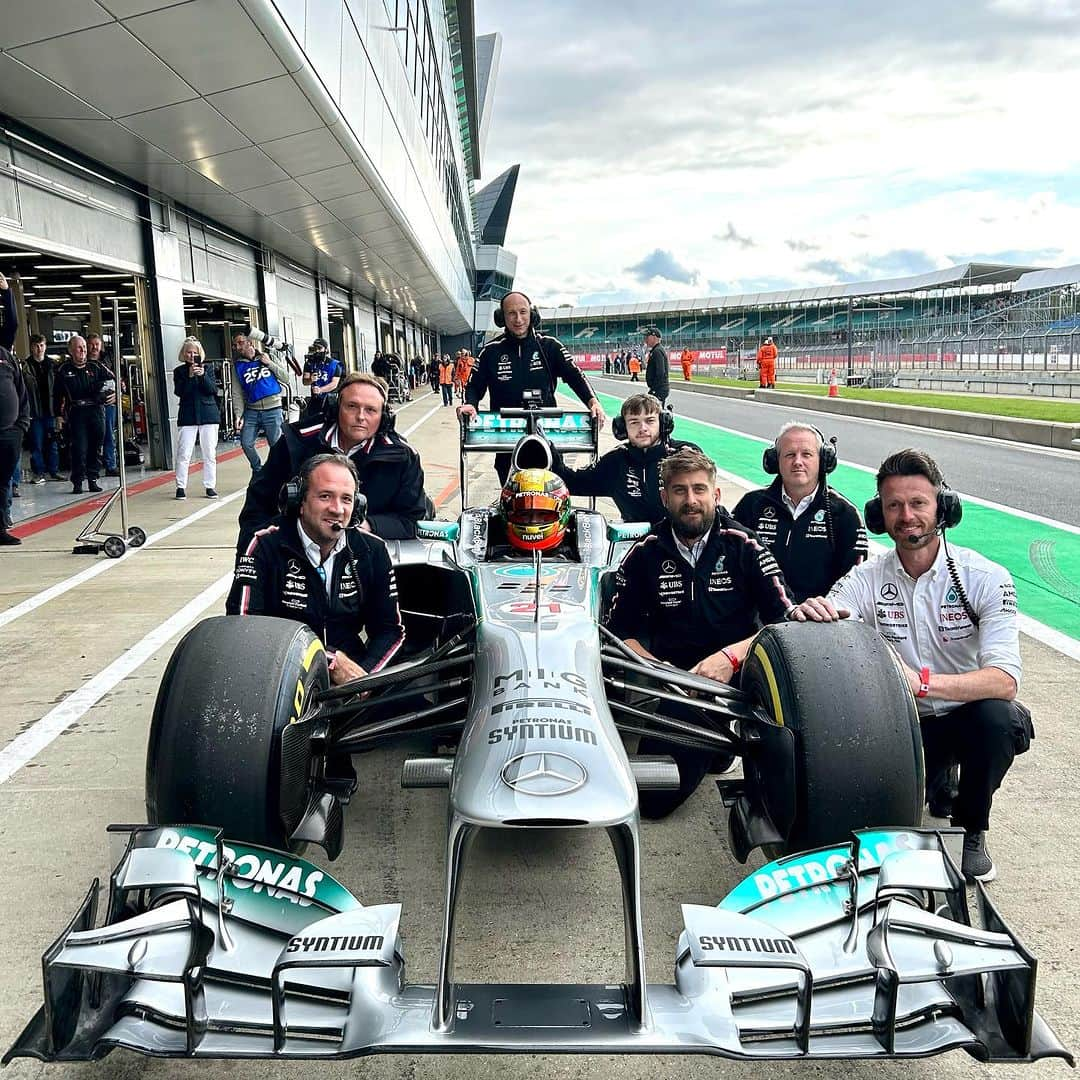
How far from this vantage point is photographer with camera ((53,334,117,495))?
11.4 metres

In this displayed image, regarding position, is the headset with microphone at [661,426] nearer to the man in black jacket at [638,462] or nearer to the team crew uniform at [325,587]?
the man in black jacket at [638,462]

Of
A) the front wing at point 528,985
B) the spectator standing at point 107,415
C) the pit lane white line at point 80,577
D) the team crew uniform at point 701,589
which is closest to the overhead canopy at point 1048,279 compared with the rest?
the spectator standing at point 107,415

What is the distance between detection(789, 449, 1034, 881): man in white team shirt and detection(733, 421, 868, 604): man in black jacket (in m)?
1.11

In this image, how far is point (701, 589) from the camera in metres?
4.07

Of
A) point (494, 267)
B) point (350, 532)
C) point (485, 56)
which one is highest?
point (485, 56)

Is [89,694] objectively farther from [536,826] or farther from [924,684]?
[924,684]

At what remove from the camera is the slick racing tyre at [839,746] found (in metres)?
2.78

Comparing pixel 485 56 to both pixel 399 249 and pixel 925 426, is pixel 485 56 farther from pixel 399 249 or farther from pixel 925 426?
pixel 925 426

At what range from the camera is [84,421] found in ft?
37.8

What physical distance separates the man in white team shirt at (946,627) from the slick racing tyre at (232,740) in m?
1.65

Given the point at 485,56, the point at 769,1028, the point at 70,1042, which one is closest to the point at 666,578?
the point at 769,1028

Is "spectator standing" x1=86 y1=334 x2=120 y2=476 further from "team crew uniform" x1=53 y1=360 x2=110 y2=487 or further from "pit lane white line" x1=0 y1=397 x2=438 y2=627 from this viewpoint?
"pit lane white line" x1=0 y1=397 x2=438 y2=627

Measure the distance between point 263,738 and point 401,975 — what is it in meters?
0.86

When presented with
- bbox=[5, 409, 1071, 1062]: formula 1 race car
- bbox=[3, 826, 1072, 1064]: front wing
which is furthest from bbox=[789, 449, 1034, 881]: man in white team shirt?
bbox=[3, 826, 1072, 1064]: front wing
